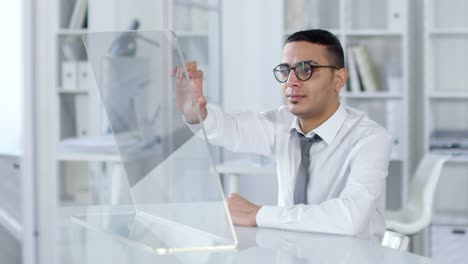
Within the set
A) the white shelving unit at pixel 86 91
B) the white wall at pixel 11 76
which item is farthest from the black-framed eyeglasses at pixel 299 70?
the white shelving unit at pixel 86 91

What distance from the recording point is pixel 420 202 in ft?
10.4

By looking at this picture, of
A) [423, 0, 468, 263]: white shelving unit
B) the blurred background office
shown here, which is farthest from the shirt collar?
[423, 0, 468, 263]: white shelving unit

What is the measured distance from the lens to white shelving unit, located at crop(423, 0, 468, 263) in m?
4.17

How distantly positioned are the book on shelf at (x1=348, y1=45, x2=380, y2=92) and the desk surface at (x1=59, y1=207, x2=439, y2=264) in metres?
2.85

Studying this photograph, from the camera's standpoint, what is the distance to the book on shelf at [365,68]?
4.34 metres

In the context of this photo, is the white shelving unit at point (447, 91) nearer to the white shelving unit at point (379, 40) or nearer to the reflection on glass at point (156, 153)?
the white shelving unit at point (379, 40)

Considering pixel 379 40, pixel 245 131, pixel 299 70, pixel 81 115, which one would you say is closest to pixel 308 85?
pixel 299 70

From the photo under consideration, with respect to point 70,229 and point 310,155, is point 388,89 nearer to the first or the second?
point 310,155

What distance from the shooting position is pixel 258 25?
4.48 metres

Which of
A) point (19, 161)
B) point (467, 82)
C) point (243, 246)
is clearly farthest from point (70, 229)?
point (467, 82)

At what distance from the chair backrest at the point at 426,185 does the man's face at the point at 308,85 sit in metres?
1.29

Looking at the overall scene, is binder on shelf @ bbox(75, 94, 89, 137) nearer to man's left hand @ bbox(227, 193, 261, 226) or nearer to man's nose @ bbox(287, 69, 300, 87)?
man's nose @ bbox(287, 69, 300, 87)

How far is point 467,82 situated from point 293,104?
2.74 m

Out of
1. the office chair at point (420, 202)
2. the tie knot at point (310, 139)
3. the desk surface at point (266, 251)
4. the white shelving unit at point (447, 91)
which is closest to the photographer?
the desk surface at point (266, 251)
